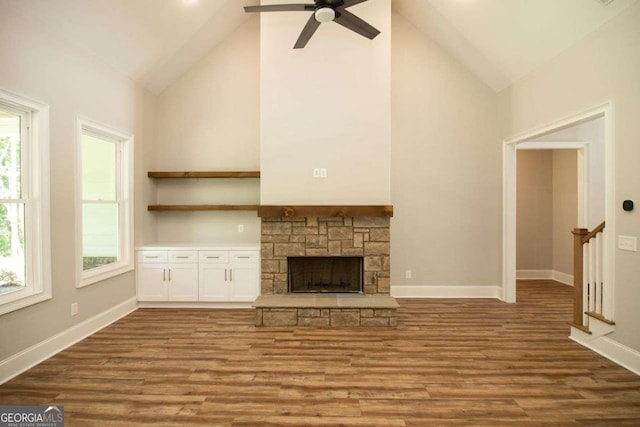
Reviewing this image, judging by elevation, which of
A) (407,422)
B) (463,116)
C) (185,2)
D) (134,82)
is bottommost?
(407,422)

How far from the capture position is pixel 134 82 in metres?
4.14

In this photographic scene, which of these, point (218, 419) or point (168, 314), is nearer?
point (218, 419)

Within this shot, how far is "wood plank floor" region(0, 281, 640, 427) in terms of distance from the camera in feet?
6.73

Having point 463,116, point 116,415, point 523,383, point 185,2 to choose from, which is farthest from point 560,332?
point 185,2

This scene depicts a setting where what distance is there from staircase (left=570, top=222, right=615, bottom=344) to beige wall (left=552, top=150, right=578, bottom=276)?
267cm

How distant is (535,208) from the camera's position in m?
5.90

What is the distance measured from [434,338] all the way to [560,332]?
4.70ft

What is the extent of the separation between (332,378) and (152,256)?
9.77 feet

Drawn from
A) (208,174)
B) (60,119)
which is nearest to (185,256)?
(208,174)

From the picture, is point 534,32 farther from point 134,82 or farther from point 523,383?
point 134,82

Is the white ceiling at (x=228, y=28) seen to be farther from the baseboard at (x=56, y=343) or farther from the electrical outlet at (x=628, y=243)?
the baseboard at (x=56, y=343)

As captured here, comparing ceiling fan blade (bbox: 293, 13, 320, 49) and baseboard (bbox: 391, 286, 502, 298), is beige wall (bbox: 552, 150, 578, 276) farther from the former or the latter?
ceiling fan blade (bbox: 293, 13, 320, 49)

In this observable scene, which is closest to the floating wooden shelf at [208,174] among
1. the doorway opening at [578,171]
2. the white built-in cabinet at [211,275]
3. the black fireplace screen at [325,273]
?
the white built-in cabinet at [211,275]

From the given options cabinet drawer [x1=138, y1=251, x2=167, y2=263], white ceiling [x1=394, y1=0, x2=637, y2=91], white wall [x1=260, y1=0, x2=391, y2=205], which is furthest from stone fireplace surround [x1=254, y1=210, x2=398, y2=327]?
white ceiling [x1=394, y1=0, x2=637, y2=91]
